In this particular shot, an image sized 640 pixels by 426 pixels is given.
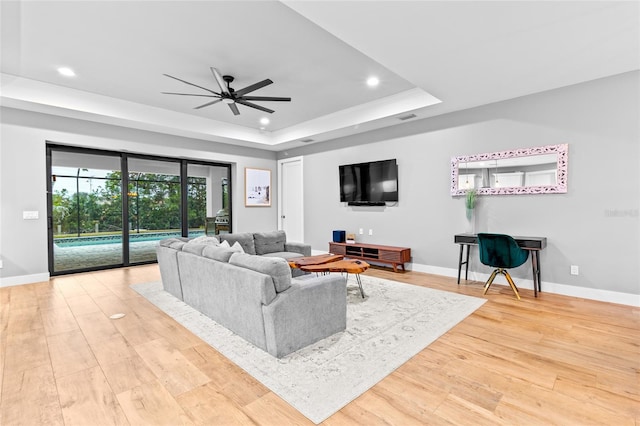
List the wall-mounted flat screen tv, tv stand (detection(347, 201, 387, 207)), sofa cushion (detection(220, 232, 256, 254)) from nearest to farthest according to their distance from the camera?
sofa cushion (detection(220, 232, 256, 254)), the wall-mounted flat screen tv, tv stand (detection(347, 201, 387, 207))

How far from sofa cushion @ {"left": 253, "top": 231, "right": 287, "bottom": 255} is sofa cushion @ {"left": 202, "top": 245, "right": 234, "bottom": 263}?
1986mm

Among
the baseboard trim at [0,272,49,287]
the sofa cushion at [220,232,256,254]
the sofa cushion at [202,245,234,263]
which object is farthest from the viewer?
the sofa cushion at [220,232,256,254]

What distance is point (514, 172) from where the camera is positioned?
4.48 meters

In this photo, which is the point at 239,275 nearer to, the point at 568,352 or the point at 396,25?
the point at 396,25

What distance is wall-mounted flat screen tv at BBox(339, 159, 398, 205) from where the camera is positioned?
232 inches

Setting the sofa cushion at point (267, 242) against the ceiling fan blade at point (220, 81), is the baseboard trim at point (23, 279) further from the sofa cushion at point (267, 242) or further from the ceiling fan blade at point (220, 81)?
the ceiling fan blade at point (220, 81)

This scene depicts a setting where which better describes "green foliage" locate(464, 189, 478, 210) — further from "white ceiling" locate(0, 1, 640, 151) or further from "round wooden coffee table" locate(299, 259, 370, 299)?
"round wooden coffee table" locate(299, 259, 370, 299)

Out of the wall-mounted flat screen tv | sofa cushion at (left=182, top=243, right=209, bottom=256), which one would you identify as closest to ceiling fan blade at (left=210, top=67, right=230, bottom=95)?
sofa cushion at (left=182, top=243, right=209, bottom=256)

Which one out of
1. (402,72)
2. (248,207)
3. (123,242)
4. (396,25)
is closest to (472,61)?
(402,72)

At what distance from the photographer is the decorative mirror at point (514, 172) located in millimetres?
4117

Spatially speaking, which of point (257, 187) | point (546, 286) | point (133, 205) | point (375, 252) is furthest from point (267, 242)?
point (546, 286)

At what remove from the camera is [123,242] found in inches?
236

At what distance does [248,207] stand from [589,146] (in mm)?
6462

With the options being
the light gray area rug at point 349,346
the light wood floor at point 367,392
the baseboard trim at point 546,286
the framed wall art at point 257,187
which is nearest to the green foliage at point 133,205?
the baseboard trim at point 546,286
